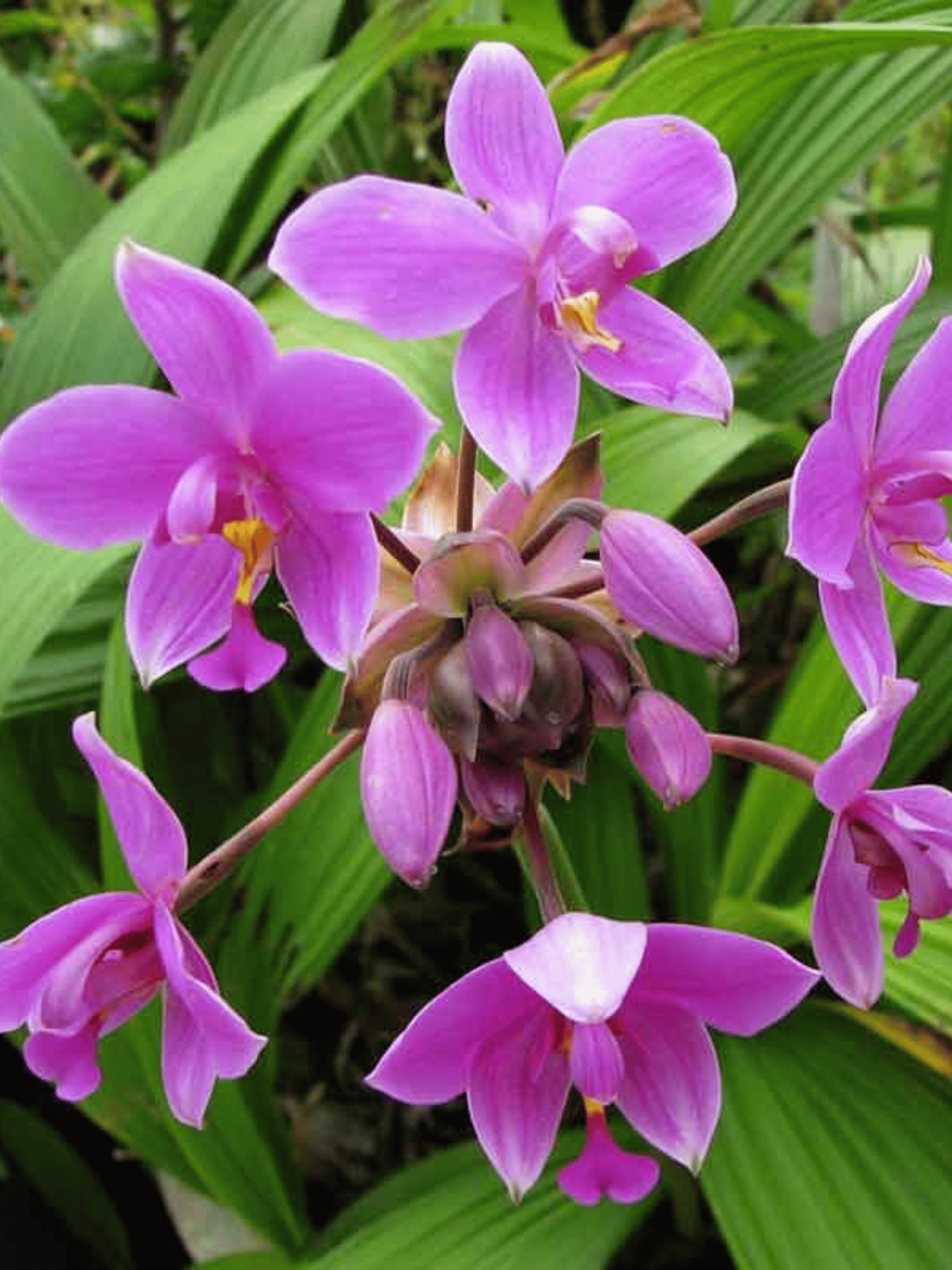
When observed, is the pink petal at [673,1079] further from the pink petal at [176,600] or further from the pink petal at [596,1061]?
the pink petal at [176,600]

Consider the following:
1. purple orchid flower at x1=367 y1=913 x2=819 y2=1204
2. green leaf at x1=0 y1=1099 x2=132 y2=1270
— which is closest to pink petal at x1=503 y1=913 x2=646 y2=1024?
purple orchid flower at x1=367 y1=913 x2=819 y2=1204

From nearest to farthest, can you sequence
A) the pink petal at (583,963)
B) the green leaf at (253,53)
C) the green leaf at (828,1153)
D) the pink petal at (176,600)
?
the pink petal at (583,963)
the pink petal at (176,600)
the green leaf at (828,1153)
the green leaf at (253,53)

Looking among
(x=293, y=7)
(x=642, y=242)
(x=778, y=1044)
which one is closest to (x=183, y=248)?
(x=293, y=7)

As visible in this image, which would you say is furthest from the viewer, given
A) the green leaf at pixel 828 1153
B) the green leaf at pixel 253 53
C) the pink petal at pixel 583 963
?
the green leaf at pixel 253 53

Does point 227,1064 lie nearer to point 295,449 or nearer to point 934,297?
point 295,449

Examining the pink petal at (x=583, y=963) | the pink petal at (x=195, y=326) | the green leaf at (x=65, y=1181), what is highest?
the pink petal at (x=195, y=326)

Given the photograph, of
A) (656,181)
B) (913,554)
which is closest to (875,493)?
(913,554)

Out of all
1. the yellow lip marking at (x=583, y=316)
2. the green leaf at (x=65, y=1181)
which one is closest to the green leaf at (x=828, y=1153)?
the yellow lip marking at (x=583, y=316)

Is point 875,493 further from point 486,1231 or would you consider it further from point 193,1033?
point 486,1231
